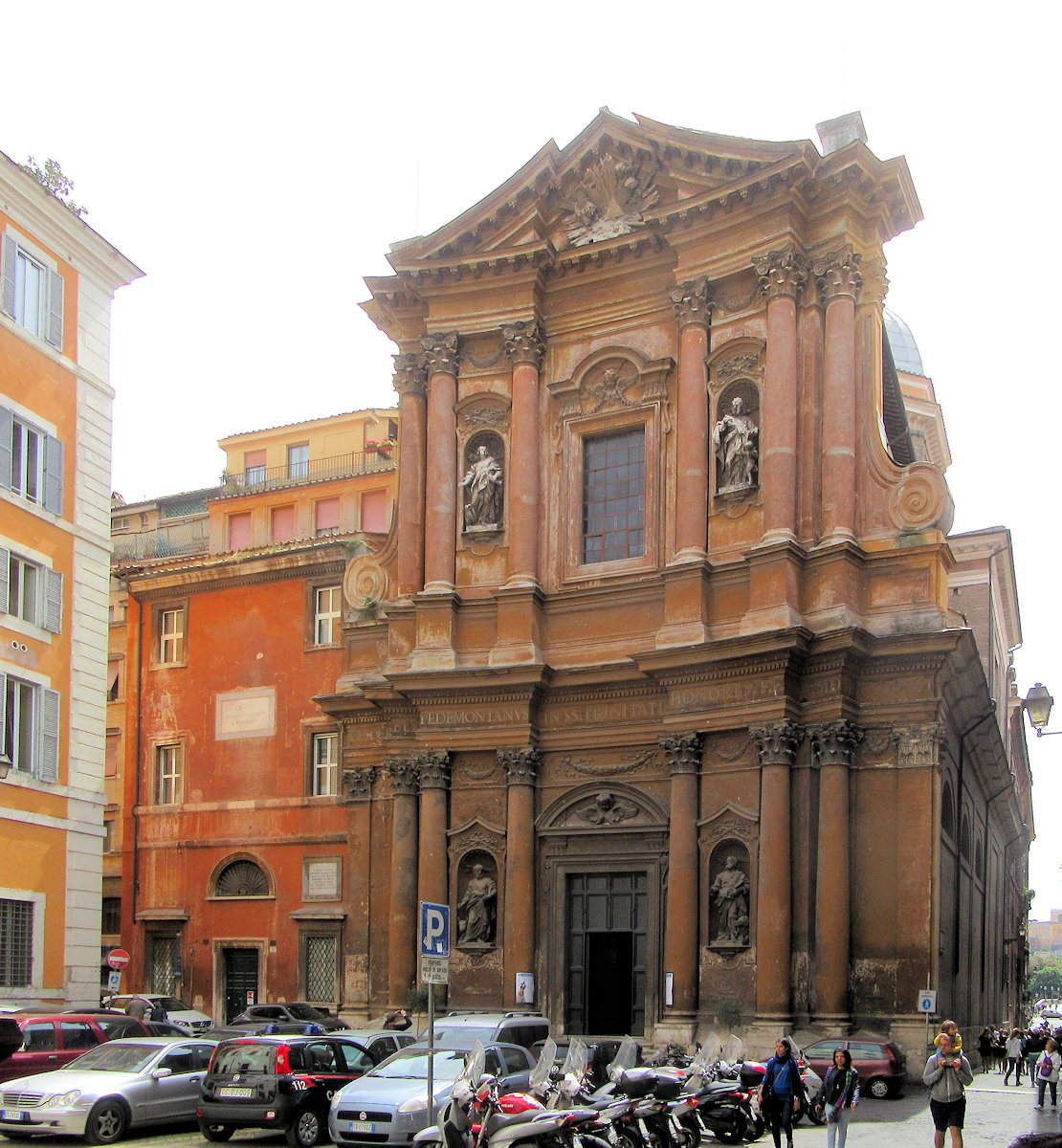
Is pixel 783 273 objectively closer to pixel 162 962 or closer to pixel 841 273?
pixel 841 273

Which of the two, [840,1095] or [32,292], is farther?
[32,292]

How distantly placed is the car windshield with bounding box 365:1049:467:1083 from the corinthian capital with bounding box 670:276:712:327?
54.3 feet

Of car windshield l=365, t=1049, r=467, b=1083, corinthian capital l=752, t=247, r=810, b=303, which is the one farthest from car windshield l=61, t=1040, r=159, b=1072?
corinthian capital l=752, t=247, r=810, b=303

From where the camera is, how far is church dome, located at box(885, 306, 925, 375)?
54.2m

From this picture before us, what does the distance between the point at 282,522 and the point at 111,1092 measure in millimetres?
31673

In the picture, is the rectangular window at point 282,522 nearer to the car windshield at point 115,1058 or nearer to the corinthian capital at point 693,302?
the corinthian capital at point 693,302

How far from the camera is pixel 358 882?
33750 mm

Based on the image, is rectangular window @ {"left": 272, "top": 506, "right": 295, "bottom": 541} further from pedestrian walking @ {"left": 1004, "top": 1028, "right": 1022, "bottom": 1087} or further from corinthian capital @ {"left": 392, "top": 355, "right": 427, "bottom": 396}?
pedestrian walking @ {"left": 1004, "top": 1028, "right": 1022, "bottom": 1087}

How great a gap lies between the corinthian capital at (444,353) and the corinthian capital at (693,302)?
5.13m

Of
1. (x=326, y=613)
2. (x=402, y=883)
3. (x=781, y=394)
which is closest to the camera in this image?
(x=781, y=394)

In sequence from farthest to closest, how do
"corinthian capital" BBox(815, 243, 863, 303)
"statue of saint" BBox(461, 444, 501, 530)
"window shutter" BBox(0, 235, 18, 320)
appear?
"statue of saint" BBox(461, 444, 501, 530), "corinthian capital" BBox(815, 243, 863, 303), "window shutter" BBox(0, 235, 18, 320)

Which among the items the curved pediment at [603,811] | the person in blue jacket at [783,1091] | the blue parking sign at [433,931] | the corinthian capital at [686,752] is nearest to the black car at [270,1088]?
the blue parking sign at [433,931]

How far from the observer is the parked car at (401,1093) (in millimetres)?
17641

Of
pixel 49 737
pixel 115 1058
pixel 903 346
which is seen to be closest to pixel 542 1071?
pixel 115 1058
